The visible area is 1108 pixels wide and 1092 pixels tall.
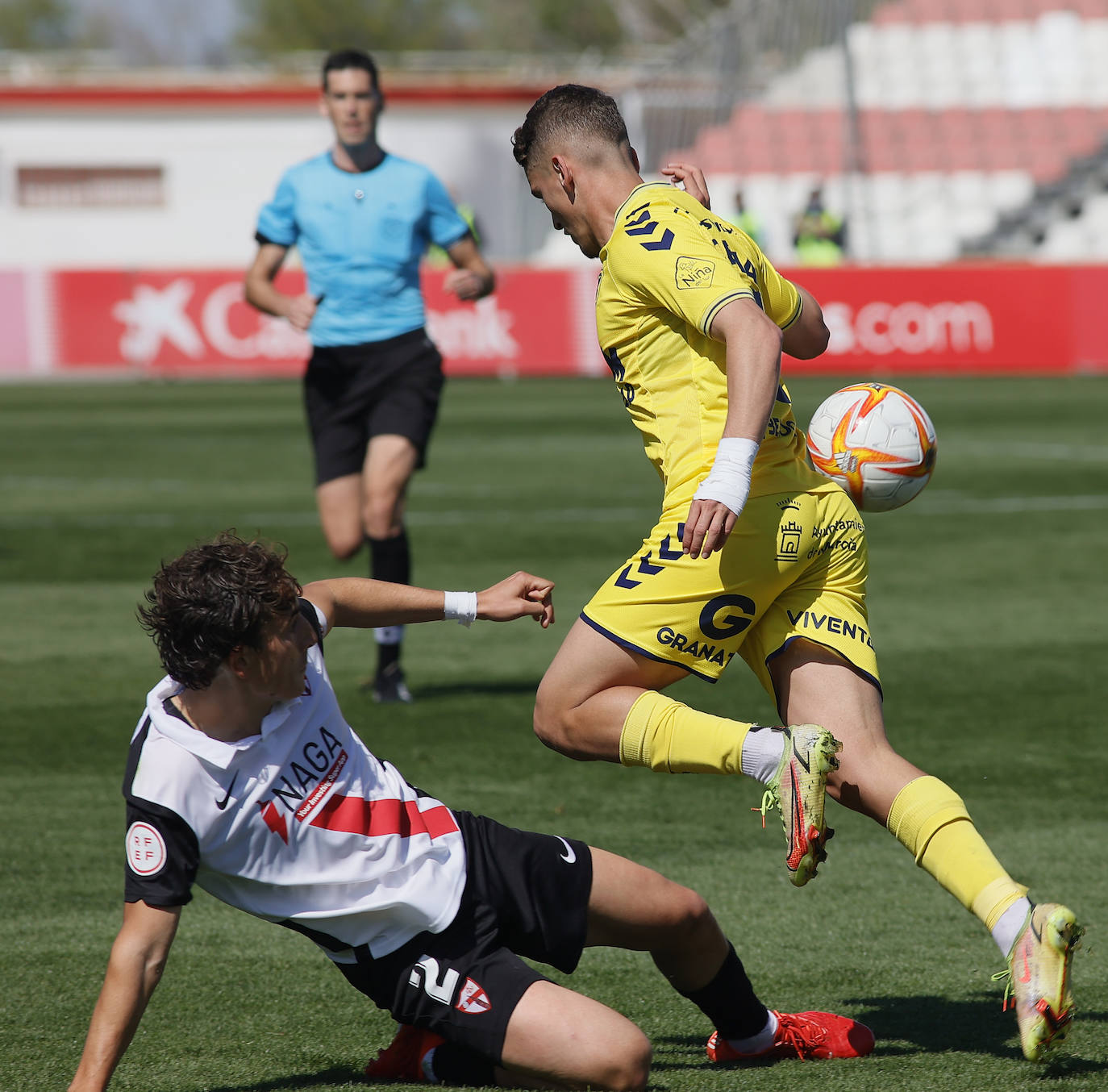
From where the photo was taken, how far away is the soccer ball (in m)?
4.50

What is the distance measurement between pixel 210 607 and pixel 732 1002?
55.5 inches

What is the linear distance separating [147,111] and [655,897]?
130ft

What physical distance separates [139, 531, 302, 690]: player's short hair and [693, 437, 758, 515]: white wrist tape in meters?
0.94

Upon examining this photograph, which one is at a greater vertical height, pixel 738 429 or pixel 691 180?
pixel 691 180

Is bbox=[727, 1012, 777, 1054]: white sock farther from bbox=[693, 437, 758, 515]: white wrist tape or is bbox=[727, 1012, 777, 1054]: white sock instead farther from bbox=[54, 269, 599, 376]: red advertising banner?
bbox=[54, 269, 599, 376]: red advertising banner

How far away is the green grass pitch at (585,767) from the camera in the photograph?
3865 millimetres

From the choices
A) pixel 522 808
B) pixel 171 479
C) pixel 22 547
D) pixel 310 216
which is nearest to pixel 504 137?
pixel 171 479

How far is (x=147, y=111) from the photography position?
133 ft

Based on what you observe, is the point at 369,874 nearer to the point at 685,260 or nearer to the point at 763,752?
the point at 763,752

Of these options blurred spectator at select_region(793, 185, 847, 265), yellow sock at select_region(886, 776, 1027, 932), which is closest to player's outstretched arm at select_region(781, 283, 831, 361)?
yellow sock at select_region(886, 776, 1027, 932)

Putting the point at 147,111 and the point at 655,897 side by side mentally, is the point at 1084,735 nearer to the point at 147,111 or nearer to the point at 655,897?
the point at 655,897

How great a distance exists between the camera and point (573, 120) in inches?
158

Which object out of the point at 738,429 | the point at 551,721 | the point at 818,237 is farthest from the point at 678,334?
the point at 818,237

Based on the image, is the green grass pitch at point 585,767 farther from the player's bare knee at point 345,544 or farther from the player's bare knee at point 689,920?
the player's bare knee at point 345,544
